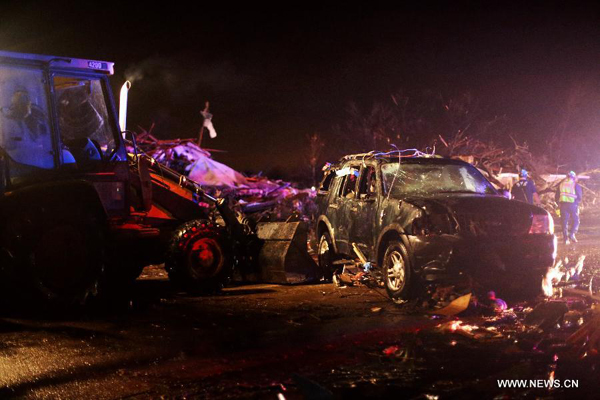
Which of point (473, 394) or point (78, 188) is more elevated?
point (78, 188)

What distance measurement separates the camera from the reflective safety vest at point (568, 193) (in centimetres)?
1605

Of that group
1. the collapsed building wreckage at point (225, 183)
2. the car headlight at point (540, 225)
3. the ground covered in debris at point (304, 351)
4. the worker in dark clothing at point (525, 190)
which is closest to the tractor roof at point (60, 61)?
the ground covered in debris at point (304, 351)

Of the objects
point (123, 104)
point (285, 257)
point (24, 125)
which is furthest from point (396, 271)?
point (24, 125)

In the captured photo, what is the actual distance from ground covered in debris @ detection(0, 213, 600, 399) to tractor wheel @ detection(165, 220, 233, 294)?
0.60 metres

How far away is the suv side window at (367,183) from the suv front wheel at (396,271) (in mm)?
1043

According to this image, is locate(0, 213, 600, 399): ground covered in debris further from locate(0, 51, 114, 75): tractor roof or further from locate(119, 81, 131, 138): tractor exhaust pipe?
locate(0, 51, 114, 75): tractor roof

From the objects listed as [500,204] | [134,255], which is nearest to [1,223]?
[134,255]

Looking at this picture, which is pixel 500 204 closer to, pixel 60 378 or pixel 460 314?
pixel 460 314

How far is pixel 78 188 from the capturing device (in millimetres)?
7395

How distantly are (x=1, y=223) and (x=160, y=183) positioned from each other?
3.02 m

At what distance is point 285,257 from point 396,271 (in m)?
2.62

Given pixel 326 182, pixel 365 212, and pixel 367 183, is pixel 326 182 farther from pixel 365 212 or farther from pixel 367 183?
pixel 365 212

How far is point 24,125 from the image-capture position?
7324 mm

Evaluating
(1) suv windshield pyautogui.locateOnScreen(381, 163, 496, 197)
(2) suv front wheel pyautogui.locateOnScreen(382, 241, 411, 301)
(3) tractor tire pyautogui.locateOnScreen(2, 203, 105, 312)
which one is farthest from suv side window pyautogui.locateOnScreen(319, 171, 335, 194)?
(3) tractor tire pyautogui.locateOnScreen(2, 203, 105, 312)
